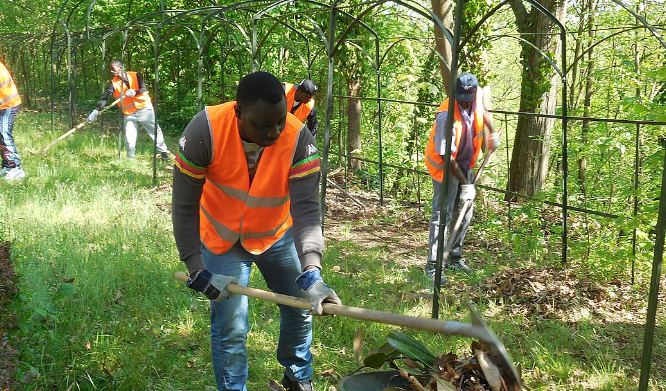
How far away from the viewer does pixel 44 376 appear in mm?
3031

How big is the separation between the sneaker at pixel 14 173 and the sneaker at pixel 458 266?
6022 mm

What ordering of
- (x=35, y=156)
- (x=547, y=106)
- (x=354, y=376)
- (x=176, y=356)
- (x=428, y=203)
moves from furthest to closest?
(x=35, y=156), (x=428, y=203), (x=547, y=106), (x=176, y=356), (x=354, y=376)

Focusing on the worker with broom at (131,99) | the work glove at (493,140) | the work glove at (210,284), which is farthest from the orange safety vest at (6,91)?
the work glove at (210,284)

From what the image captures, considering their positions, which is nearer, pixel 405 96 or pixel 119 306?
pixel 119 306

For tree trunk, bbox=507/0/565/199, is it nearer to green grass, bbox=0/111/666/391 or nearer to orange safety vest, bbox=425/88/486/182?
green grass, bbox=0/111/666/391

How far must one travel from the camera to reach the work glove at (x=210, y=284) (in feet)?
8.29

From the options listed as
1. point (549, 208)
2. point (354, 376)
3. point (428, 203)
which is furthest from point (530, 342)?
point (428, 203)

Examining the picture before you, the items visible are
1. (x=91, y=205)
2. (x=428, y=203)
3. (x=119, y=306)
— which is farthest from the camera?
(x=428, y=203)

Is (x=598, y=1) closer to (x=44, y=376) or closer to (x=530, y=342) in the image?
(x=530, y=342)

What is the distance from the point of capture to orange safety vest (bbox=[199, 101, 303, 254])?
253 cm

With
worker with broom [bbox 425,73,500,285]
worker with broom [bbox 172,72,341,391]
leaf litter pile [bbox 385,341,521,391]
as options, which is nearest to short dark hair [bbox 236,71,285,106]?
worker with broom [bbox 172,72,341,391]

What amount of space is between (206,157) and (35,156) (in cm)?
830

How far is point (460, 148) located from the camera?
505 cm

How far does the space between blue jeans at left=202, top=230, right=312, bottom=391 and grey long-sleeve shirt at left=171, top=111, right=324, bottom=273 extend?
0.18 metres
